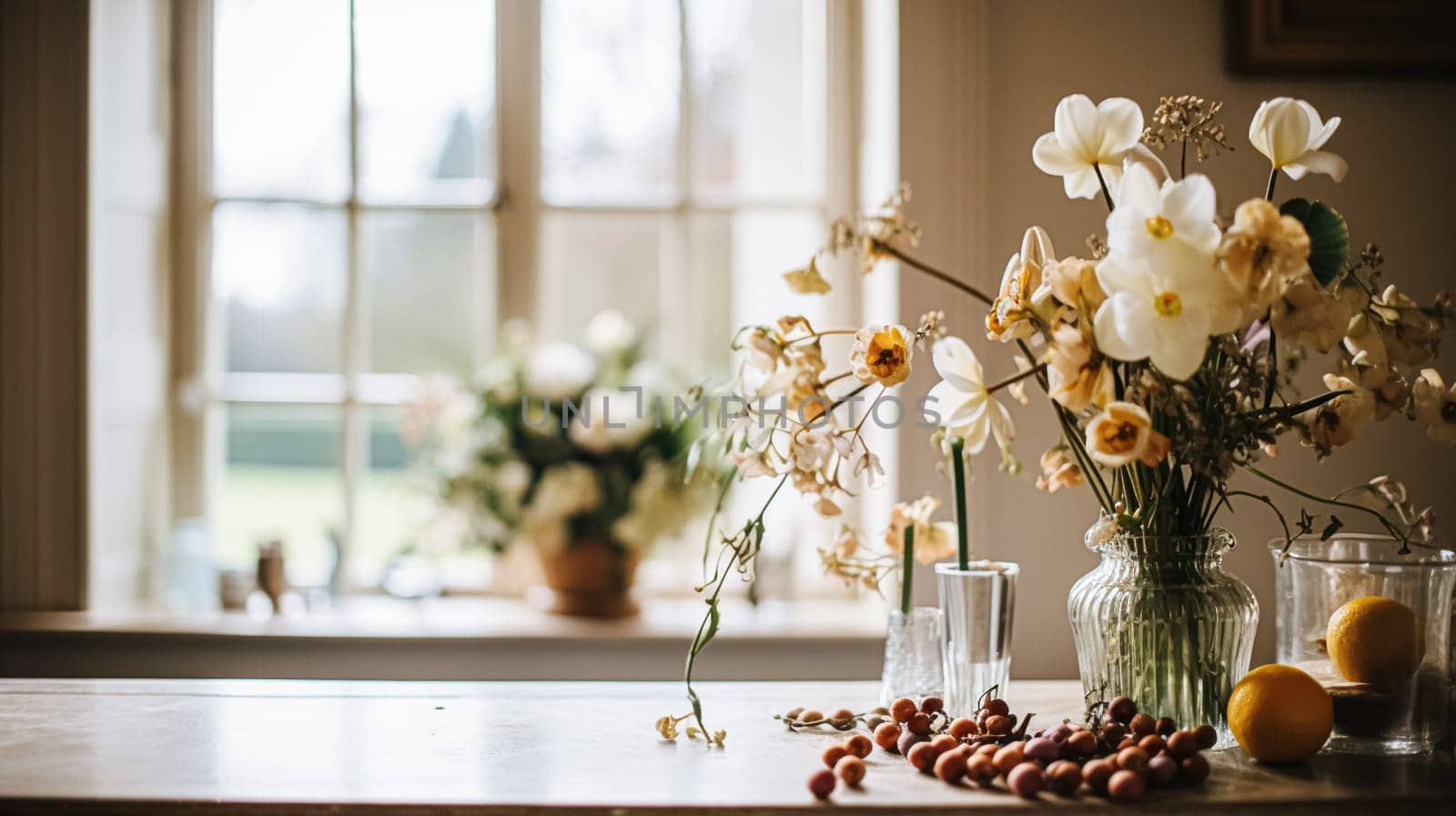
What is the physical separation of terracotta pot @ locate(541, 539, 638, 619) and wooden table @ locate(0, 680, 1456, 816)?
396 millimetres

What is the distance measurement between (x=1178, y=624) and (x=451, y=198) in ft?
4.52

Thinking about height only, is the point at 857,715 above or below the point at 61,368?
below

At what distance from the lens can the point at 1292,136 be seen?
3.24 feet

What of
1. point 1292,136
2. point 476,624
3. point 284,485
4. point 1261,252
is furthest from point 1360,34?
point 284,485

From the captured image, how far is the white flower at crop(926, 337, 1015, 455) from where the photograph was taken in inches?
40.0

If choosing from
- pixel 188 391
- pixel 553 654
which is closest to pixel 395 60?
pixel 188 391

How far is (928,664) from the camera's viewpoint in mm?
1216

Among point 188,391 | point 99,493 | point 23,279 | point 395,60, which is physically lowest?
point 99,493

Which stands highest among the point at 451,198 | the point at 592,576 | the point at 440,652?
the point at 451,198

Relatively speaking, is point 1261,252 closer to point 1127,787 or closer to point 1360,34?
point 1127,787

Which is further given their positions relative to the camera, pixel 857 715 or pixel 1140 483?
pixel 857 715

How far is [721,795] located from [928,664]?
36 centimetres

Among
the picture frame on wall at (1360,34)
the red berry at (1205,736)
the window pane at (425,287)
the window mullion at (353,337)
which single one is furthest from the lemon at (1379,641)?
the window mullion at (353,337)

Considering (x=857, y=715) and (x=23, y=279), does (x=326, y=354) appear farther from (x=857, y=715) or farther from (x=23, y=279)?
(x=857, y=715)
